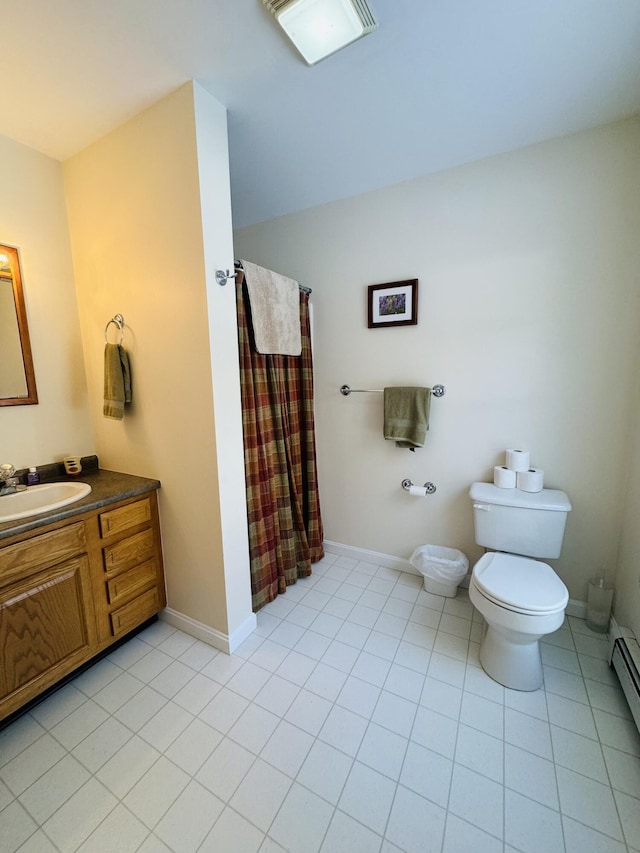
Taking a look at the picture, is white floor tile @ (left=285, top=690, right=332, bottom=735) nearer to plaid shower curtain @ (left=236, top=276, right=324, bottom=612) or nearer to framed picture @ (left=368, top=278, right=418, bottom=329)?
plaid shower curtain @ (left=236, top=276, right=324, bottom=612)

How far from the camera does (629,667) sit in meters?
1.30

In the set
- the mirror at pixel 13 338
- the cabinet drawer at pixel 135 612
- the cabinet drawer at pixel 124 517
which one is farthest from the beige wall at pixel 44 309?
the cabinet drawer at pixel 135 612

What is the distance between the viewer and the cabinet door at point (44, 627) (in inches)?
47.3

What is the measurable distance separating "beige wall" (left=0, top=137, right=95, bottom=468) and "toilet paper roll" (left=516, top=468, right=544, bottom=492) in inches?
94.7

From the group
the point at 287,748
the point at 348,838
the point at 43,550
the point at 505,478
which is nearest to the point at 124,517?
the point at 43,550

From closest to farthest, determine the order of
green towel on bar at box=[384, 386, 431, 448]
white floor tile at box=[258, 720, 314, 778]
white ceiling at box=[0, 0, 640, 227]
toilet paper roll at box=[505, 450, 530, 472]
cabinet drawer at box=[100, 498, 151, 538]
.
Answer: white ceiling at box=[0, 0, 640, 227] < white floor tile at box=[258, 720, 314, 778] < cabinet drawer at box=[100, 498, 151, 538] < toilet paper roll at box=[505, 450, 530, 472] < green towel on bar at box=[384, 386, 431, 448]

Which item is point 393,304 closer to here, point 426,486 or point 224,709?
point 426,486

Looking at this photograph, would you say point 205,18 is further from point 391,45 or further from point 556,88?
point 556,88

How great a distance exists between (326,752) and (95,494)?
1382 mm

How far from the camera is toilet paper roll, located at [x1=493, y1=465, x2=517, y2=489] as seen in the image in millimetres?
1729

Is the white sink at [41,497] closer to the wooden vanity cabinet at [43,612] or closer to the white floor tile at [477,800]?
the wooden vanity cabinet at [43,612]

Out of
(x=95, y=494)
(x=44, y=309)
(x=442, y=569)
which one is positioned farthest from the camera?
(x=442, y=569)

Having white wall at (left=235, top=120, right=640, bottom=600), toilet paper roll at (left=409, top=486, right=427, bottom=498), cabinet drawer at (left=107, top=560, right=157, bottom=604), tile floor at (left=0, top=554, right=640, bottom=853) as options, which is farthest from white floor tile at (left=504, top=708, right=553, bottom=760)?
cabinet drawer at (left=107, top=560, right=157, bottom=604)

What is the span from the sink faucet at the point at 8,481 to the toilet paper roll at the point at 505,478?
7.65ft
